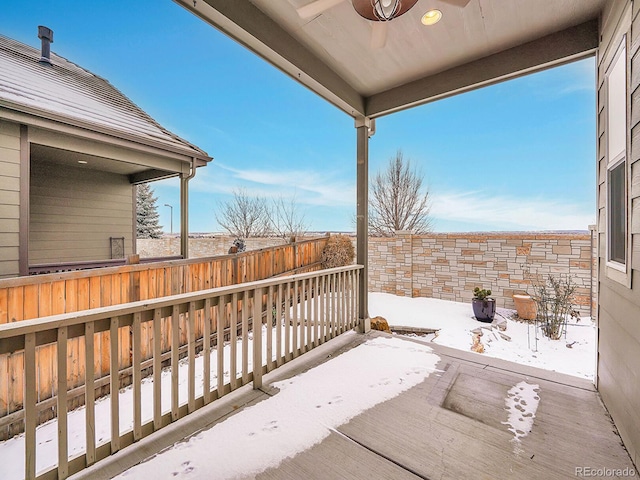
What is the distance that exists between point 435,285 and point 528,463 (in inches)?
205

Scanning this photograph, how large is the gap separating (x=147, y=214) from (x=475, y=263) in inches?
666

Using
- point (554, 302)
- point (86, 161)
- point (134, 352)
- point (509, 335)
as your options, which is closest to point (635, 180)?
point (134, 352)

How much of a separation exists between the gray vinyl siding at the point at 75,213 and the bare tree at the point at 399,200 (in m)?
8.29

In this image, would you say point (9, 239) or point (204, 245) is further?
point (204, 245)

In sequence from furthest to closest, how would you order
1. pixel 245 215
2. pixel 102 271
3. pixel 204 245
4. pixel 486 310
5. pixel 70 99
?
pixel 245 215 < pixel 204 245 < pixel 486 310 < pixel 70 99 < pixel 102 271

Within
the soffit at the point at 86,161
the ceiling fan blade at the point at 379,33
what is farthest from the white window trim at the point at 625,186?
the soffit at the point at 86,161

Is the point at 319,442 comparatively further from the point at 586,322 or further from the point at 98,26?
the point at 98,26

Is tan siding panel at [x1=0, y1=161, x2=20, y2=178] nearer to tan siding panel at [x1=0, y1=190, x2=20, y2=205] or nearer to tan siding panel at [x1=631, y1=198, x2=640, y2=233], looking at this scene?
tan siding panel at [x1=0, y1=190, x2=20, y2=205]

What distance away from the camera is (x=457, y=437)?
1.63m

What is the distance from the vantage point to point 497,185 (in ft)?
35.4

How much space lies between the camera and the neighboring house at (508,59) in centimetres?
153

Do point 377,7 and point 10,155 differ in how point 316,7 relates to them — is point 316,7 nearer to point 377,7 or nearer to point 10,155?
point 377,7

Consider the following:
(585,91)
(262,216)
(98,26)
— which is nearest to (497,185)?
(585,91)

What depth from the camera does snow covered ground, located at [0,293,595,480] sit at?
4.77 feet
